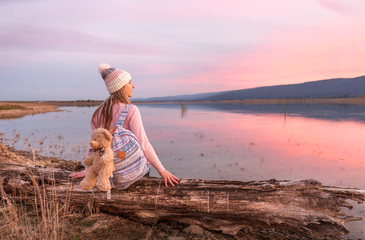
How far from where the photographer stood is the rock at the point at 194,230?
4.27m

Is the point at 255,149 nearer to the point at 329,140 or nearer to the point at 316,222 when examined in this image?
the point at 329,140

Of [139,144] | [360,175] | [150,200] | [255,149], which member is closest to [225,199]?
[150,200]

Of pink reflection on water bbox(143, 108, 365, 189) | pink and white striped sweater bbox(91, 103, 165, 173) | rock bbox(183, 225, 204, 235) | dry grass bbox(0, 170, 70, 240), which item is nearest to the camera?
dry grass bbox(0, 170, 70, 240)

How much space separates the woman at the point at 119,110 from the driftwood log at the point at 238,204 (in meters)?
0.62

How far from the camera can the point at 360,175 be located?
29.3 ft

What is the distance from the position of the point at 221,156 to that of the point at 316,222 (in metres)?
7.68

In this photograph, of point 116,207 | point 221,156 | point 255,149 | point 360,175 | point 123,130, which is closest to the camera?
point 123,130

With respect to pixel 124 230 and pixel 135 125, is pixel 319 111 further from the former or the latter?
pixel 135 125

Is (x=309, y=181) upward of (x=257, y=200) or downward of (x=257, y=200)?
upward

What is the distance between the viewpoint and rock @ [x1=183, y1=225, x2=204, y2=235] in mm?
4273

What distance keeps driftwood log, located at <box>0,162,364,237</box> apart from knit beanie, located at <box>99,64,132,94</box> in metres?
1.62

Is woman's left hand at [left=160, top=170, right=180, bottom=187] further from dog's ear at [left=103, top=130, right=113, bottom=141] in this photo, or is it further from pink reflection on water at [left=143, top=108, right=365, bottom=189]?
pink reflection on water at [left=143, top=108, right=365, bottom=189]

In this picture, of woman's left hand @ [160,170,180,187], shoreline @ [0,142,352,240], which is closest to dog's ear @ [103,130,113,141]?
woman's left hand @ [160,170,180,187]

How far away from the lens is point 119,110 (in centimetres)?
376
